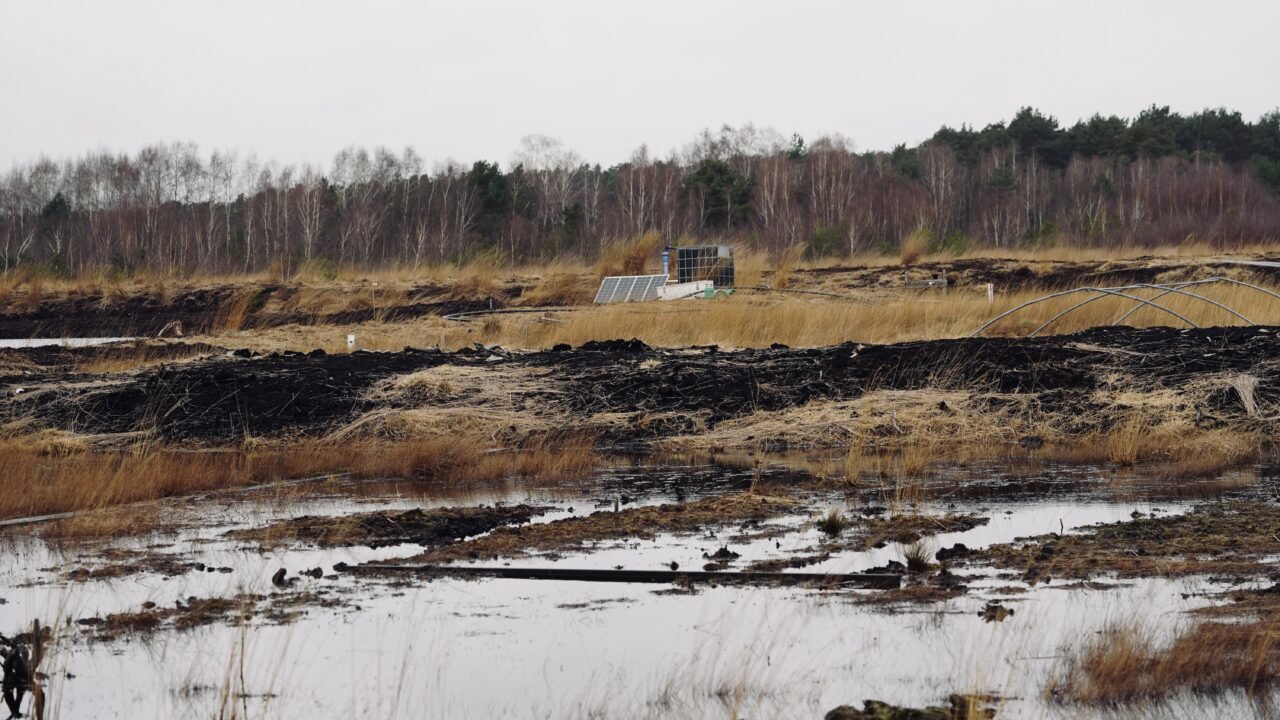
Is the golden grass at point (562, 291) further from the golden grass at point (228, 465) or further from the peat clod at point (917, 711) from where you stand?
the peat clod at point (917, 711)

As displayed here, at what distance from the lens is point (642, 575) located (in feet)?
21.8

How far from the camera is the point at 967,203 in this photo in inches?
2886

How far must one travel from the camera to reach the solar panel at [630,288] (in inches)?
1069

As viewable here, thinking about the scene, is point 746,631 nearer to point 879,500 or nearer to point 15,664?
point 15,664

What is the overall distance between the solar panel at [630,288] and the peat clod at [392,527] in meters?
17.8

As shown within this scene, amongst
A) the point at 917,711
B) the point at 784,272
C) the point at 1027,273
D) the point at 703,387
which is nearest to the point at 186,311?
the point at 784,272

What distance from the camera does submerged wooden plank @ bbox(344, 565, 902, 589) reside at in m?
6.42

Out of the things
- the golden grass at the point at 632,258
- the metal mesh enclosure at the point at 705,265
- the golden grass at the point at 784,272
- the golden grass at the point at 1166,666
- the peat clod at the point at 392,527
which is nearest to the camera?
the golden grass at the point at 1166,666

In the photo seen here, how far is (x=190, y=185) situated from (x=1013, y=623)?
287ft

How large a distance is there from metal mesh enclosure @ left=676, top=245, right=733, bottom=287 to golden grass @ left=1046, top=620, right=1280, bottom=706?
904 inches

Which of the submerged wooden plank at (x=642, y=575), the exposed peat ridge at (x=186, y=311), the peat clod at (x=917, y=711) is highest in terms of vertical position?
the exposed peat ridge at (x=186, y=311)

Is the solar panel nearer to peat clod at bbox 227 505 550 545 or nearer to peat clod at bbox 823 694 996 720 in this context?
peat clod at bbox 227 505 550 545

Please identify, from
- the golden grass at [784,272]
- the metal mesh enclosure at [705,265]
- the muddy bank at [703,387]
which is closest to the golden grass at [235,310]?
the metal mesh enclosure at [705,265]

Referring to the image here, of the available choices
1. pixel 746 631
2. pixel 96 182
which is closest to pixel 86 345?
pixel 746 631
